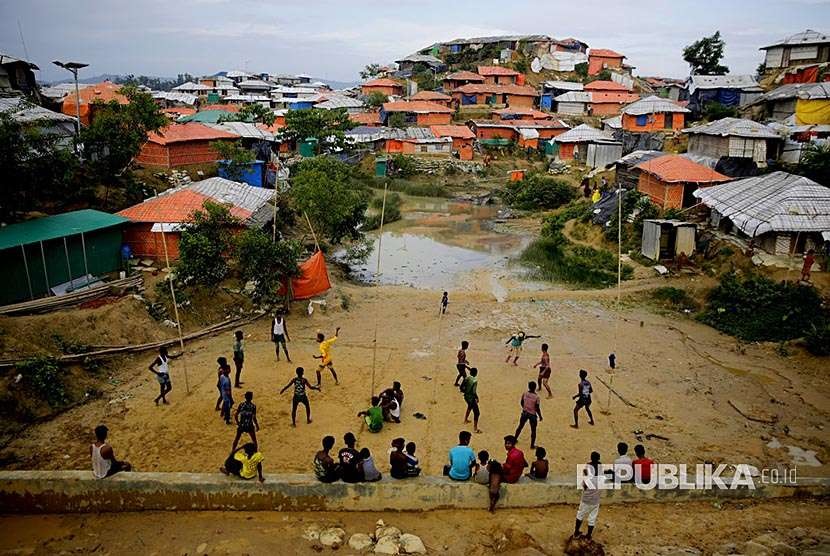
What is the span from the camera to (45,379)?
482 inches

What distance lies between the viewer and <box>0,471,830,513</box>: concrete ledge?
9.14 m

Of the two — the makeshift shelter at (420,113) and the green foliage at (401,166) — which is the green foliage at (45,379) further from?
the makeshift shelter at (420,113)

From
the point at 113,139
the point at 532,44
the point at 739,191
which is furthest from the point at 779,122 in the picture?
the point at 532,44

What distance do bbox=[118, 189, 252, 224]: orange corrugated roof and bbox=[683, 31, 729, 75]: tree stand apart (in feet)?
169

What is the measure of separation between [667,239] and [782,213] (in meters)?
4.69

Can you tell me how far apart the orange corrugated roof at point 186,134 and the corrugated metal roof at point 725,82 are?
119ft

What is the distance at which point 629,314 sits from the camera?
19891mm

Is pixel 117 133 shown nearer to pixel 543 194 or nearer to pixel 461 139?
pixel 543 194

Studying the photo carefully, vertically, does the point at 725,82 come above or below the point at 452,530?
above

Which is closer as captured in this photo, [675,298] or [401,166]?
[675,298]

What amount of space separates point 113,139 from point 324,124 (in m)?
19.0

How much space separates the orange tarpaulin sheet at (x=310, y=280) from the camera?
1866 cm

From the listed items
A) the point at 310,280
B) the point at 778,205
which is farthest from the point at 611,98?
the point at 310,280

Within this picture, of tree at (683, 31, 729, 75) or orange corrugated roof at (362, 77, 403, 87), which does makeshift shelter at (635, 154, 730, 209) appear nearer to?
tree at (683, 31, 729, 75)
